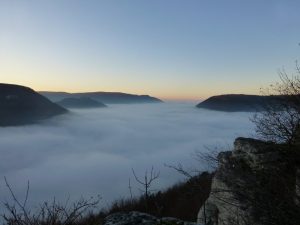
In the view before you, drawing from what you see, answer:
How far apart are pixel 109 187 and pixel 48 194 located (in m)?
27.6

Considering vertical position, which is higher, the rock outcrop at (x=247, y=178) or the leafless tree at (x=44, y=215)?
the leafless tree at (x=44, y=215)

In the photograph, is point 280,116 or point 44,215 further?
point 280,116

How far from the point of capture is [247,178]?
14.5m

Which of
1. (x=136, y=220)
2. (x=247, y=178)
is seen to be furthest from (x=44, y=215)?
(x=247, y=178)

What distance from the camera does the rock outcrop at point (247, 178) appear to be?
1225 cm

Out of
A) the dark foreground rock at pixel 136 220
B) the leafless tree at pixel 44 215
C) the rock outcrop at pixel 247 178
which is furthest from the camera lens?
the rock outcrop at pixel 247 178

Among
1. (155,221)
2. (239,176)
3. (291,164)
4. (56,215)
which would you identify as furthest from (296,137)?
(56,215)

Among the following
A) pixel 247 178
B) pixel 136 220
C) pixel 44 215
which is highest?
pixel 44 215

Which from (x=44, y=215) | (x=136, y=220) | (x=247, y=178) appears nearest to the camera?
(x=44, y=215)

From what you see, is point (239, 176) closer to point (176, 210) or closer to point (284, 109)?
point (284, 109)

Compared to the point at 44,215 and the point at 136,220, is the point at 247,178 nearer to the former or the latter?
the point at 136,220

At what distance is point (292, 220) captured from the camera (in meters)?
8.30

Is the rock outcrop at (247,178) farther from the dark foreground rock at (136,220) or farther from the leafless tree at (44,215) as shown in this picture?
the leafless tree at (44,215)

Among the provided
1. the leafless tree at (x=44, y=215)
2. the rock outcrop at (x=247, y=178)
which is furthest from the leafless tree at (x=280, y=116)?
the leafless tree at (x=44, y=215)
